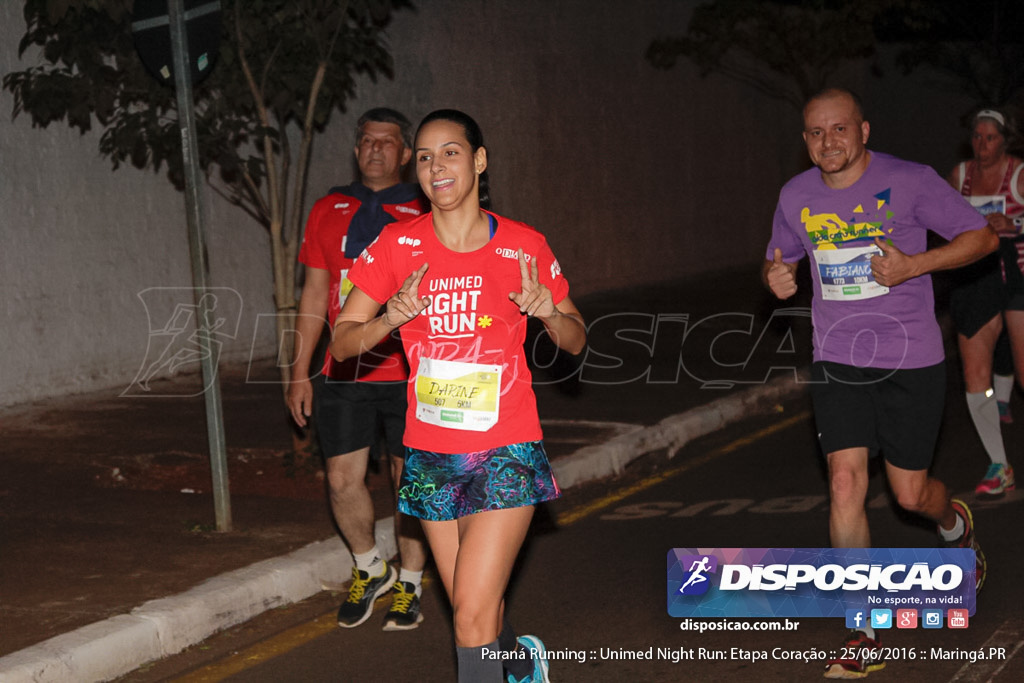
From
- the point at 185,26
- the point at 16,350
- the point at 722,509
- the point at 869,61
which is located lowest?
the point at 722,509

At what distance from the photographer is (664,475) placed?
8891 mm

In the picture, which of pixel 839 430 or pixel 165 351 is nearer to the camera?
pixel 839 430

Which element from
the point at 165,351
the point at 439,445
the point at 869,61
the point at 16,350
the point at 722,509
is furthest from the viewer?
the point at 869,61

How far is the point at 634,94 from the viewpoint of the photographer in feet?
64.2

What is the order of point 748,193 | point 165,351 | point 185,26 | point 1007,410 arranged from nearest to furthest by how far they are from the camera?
point 185,26, point 1007,410, point 165,351, point 748,193

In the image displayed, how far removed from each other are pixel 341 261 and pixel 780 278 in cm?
187

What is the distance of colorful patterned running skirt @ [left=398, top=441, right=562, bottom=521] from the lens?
4074mm

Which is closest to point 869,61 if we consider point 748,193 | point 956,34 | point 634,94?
point 956,34

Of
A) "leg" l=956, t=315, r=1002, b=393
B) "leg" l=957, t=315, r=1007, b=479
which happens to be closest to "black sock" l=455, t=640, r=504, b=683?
"leg" l=957, t=315, r=1007, b=479

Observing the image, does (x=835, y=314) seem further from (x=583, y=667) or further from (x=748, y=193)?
(x=748, y=193)

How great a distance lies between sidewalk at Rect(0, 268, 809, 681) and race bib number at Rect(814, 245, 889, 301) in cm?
274

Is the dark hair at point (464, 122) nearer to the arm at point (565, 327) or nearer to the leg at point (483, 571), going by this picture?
the arm at point (565, 327)

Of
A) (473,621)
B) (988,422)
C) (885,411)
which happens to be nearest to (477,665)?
(473,621)

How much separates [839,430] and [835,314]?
46 centimetres
